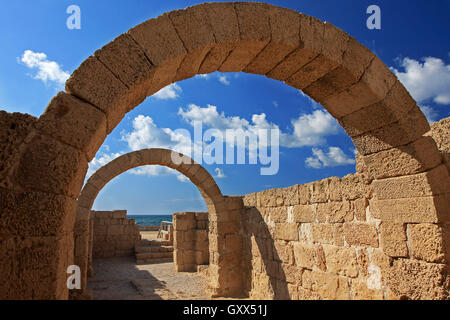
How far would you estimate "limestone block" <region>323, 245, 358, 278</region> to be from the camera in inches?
165

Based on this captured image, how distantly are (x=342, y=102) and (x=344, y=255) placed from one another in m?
2.28

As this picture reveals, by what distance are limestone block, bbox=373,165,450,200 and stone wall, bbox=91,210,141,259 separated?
12393 millimetres

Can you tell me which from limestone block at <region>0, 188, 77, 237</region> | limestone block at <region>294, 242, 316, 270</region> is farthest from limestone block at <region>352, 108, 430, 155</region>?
limestone block at <region>0, 188, 77, 237</region>

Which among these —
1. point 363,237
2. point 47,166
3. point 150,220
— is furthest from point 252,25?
point 150,220

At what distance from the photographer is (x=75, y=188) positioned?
2.38 meters

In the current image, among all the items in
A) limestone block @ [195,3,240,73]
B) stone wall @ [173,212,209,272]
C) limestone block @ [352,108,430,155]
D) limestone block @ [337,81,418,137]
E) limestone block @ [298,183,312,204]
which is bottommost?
stone wall @ [173,212,209,272]

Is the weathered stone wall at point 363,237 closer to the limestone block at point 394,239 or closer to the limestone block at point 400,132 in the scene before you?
the limestone block at point 394,239

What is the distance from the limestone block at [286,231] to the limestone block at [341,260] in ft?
2.76

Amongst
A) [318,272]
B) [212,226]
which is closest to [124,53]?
[318,272]

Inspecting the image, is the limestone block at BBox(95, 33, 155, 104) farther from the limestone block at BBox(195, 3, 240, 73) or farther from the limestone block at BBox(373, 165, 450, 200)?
the limestone block at BBox(373, 165, 450, 200)

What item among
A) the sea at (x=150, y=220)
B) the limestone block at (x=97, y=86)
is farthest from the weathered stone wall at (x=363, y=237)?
the sea at (x=150, y=220)

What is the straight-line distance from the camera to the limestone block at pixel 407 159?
11.3 ft

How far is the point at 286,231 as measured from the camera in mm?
5801

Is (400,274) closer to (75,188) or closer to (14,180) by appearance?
(75,188)
